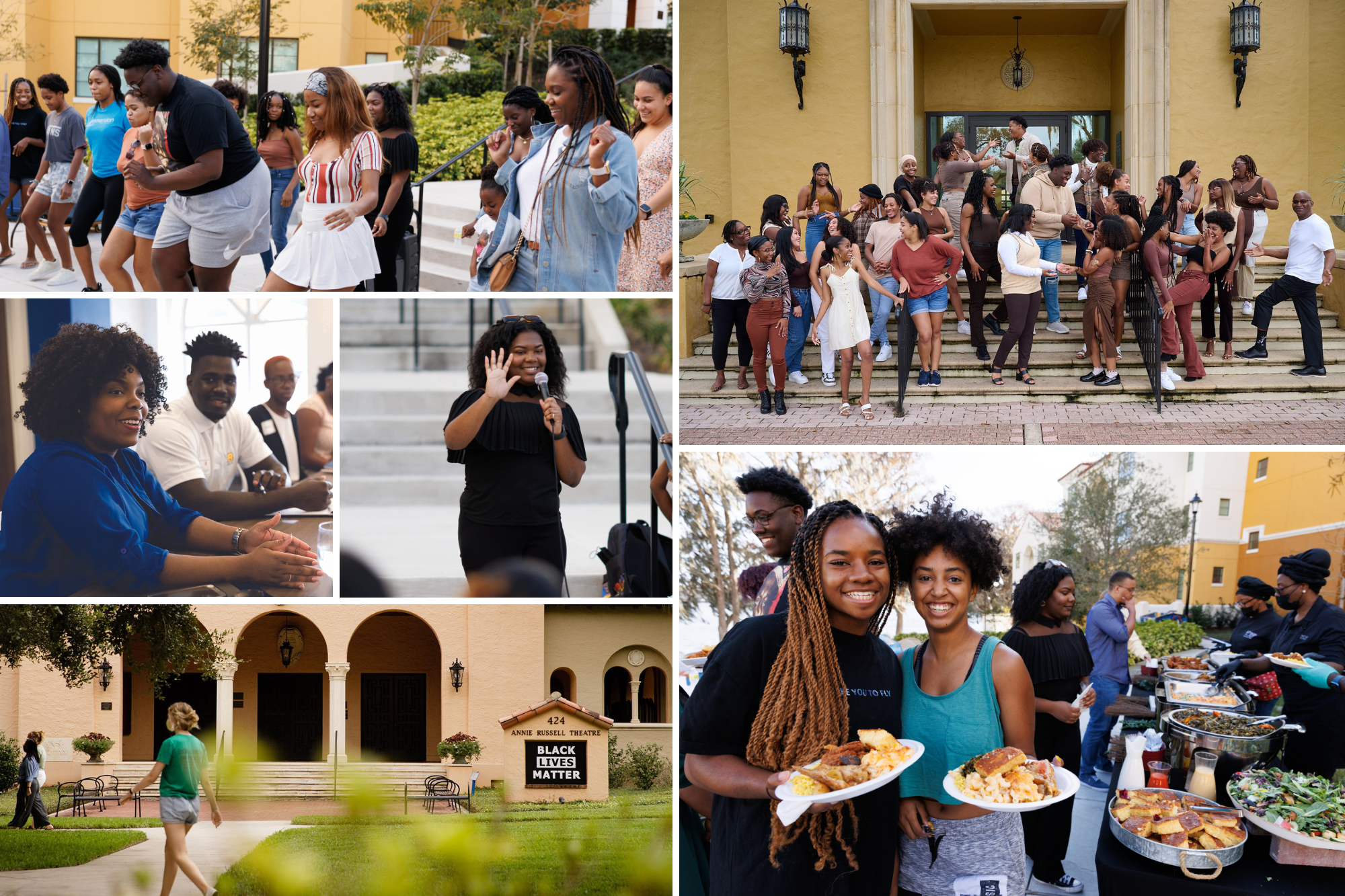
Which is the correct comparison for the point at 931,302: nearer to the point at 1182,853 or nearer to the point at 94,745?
the point at 1182,853

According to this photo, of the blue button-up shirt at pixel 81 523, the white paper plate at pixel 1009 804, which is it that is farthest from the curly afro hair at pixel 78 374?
the white paper plate at pixel 1009 804

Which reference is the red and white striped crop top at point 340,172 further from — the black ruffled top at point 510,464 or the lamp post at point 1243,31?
the lamp post at point 1243,31

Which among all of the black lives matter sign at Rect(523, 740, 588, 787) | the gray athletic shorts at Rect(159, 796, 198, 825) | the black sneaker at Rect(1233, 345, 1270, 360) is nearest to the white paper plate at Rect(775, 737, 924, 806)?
the black lives matter sign at Rect(523, 740, 588, 787)

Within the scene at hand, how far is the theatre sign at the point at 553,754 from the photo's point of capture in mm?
6293

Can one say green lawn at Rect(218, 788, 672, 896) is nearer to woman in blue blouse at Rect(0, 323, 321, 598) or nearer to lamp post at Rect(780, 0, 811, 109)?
woman in blue blouse at Rect(0, 323, 321, 598)

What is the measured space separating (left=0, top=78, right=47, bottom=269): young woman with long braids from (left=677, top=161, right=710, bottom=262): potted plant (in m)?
4.49

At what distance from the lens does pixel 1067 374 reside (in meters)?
8.65

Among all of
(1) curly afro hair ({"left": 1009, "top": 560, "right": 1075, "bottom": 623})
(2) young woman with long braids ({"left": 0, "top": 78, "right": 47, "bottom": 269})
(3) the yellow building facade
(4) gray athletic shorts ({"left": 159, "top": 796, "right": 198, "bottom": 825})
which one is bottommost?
(4) gray athletic shorts ({"left": 159, "top": 796, "right": 198, "bottom": 825})


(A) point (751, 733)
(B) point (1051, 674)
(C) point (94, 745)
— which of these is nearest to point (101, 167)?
(C) point (94, 745)

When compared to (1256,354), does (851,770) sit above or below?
below

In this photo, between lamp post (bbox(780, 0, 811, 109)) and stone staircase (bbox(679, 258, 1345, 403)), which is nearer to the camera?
stone staircase (bbox(679, 258, 1345, 403))

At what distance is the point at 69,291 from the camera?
17.9ft

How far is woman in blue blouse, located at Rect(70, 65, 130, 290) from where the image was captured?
5.56 metres

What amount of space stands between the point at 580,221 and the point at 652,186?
0.38 m
